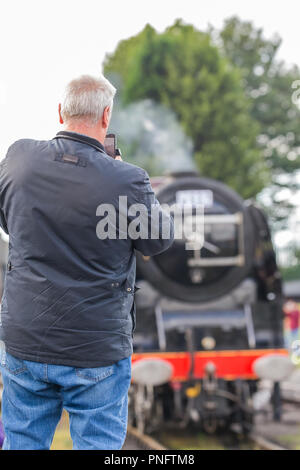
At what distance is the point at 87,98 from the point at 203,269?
13.7 feet

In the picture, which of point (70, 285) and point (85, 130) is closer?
point (70, 285)

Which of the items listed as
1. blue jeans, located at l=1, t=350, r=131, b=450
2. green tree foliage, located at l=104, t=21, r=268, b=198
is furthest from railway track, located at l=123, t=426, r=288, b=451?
green tree foliage, located at l=104, t=21, r=268, b=198

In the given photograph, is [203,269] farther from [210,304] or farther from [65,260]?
[65,260]

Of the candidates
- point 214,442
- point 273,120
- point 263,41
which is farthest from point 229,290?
point 263,41

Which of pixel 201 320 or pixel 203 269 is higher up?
pixel 203 269

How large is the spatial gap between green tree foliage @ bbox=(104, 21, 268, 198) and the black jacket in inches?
729

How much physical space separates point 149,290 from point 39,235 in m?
4.15

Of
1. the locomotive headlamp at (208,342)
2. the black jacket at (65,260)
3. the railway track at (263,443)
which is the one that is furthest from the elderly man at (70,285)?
the locomotive headlamp at (208,342)

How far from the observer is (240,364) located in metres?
5.57

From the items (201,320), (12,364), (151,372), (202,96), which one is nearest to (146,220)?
(12,364)

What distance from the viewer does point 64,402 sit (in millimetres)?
1928

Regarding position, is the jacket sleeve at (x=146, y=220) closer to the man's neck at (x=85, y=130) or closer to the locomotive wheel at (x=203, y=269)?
the man's neck at (x=85, y=130)

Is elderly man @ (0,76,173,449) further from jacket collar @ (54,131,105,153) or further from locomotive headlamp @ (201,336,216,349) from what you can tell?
locomotive headlamp @ (201,336,216,349)

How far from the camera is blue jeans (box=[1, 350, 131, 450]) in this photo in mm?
1862
